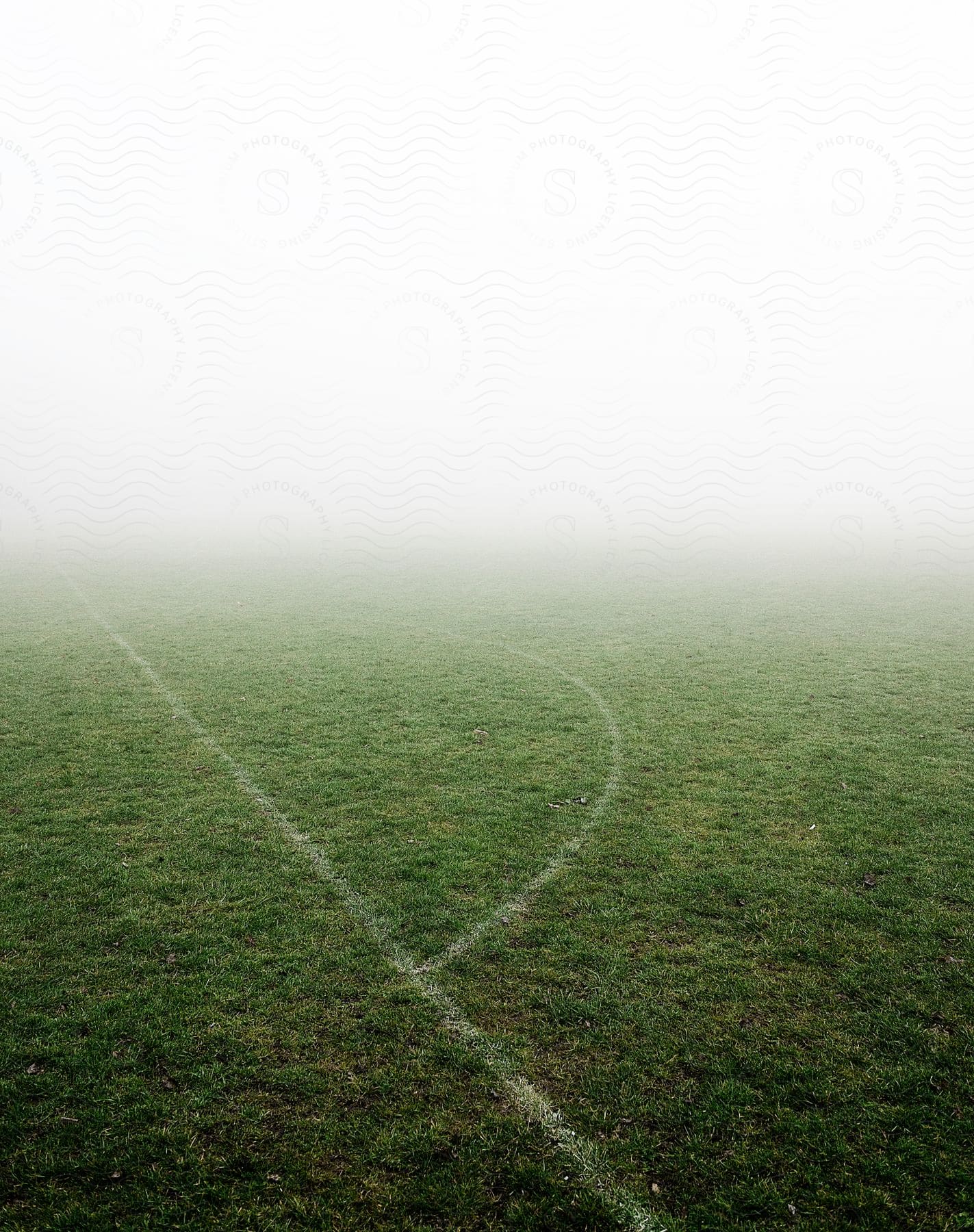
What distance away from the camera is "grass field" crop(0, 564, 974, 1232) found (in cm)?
289

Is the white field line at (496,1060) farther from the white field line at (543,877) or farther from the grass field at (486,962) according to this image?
the white field line at (543,877)

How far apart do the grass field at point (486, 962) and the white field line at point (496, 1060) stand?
1 centimetres

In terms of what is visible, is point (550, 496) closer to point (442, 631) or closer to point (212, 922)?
point (442, 631)

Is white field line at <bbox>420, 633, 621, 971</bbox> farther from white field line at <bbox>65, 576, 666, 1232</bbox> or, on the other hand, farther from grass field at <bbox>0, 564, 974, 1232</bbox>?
white field line at <bbox>65, 576, 666, 1232</bbox>

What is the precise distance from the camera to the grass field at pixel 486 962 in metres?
2.89

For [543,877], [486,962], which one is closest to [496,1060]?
[486,962]

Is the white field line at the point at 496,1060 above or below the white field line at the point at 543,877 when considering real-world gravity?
below

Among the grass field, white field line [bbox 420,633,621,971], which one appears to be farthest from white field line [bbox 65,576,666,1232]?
white field line [bbox 420,633,621,971]

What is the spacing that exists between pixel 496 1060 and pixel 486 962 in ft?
2.32

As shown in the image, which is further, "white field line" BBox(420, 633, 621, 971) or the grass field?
"white field line" BBox(420, 633, 621, 971)

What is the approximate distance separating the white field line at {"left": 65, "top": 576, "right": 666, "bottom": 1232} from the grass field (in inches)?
0.6

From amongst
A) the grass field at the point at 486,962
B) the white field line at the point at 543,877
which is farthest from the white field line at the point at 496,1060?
the white field line at the point at 543,877

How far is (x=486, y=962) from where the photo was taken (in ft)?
13.6

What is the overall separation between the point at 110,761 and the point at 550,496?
231ft
